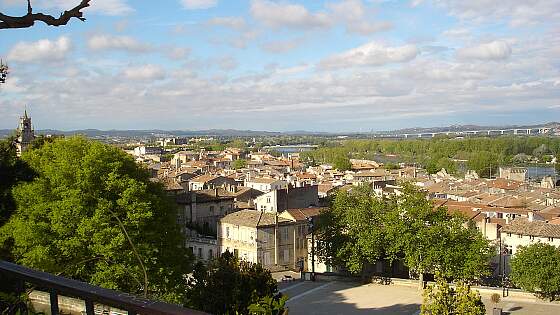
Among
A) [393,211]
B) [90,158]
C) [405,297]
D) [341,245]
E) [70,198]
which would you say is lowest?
[405,297]

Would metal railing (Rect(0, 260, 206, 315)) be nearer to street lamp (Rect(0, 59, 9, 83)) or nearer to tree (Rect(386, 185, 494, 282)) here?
street lamp (Rect(0, 59, 9, 83))

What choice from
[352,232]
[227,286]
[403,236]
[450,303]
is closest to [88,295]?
[227,286]

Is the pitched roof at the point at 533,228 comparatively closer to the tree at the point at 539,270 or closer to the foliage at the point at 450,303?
the tree at the point at 539,270

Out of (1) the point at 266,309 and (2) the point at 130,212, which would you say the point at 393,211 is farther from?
(1) the point at 266,309

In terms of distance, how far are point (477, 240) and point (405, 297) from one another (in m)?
5.17

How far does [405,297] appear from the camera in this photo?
31234mm

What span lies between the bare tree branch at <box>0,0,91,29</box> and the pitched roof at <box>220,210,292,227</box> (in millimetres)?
34479

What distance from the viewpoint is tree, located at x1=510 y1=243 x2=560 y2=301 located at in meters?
29.6

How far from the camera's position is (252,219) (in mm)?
38969

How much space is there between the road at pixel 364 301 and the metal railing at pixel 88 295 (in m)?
26.0

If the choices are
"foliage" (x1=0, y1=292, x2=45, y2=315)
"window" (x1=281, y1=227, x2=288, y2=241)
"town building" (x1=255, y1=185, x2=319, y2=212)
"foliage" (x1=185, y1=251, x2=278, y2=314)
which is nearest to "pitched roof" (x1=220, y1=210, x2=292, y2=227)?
"window" (x1=281, y1=227, x2=288, y2=241)

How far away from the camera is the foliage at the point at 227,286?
59.8 ft

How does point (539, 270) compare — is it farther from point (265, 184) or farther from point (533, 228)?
point (265, 184)

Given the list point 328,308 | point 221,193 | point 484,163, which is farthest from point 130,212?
point 484,163
